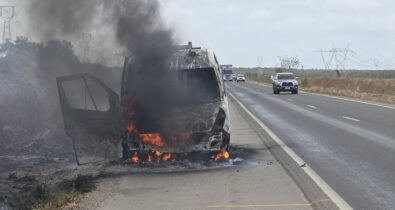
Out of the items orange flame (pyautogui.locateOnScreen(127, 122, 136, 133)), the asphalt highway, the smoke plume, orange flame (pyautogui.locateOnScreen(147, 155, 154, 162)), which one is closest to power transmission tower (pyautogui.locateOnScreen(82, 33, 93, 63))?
the smoke plume

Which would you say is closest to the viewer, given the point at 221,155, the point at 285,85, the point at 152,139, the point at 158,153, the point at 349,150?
the point at 152,139

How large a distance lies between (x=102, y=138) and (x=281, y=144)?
470 centimetres

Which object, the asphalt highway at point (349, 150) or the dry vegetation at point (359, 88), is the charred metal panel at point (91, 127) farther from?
the dry vegetation at point (359, 88)

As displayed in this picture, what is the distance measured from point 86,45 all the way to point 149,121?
7.06m

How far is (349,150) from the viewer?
11.6 m

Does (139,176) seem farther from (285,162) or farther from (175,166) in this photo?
(285,162)

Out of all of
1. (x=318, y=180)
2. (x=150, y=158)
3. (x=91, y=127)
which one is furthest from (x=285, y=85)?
(x=318, y=180)

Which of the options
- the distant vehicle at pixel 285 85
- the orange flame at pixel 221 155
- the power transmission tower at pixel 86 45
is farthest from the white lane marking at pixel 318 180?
the distant vehicle at pixel 285 85

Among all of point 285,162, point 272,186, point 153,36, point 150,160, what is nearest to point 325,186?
point 272,186

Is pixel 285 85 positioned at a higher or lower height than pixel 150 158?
lower

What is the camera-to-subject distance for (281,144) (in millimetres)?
12828

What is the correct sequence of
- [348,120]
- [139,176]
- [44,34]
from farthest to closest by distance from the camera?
[348,120]
[44,34]
[139,176]

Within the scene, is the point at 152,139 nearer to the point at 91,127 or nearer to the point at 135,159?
the point at 135,159

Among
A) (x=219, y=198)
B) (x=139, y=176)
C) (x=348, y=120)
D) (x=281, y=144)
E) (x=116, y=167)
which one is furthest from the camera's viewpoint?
(x=348, y=120)
